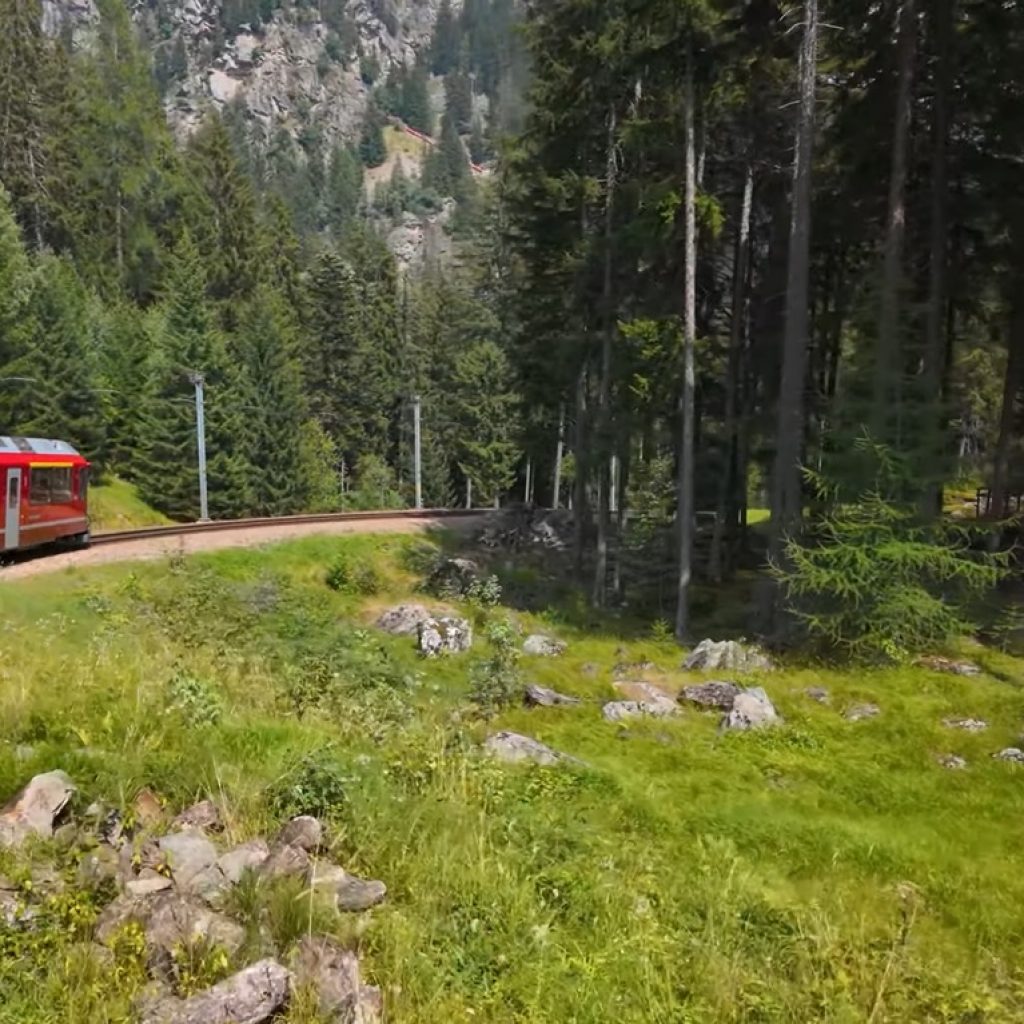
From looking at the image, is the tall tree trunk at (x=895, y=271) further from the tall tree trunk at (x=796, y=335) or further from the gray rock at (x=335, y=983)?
the gray rock at (x=335, y=983)

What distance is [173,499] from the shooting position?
38.7 m

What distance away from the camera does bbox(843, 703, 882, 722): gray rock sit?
1188 centimetres

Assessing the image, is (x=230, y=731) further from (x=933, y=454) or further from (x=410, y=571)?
(x=410, y=571)

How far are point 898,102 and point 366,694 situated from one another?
52.5 feet

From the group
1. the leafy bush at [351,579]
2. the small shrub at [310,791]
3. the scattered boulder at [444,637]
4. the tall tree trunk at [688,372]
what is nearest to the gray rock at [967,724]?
the tall tree trunk at [688,372]

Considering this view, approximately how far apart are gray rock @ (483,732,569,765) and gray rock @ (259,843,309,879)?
3291 millimetres

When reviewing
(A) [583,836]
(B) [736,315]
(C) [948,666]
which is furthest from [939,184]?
(A) [583,836]

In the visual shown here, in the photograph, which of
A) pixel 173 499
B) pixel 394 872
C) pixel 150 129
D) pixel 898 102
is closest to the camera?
pixel 394 872

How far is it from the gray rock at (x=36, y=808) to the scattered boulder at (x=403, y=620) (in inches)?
489

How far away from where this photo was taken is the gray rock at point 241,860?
4.88m

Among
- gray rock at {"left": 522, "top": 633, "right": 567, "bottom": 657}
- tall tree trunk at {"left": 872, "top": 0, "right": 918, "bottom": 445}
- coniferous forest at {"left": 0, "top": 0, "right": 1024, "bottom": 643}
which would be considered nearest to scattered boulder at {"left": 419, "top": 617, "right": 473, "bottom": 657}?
gray rock at {"left": 522, "top": 633, "right": 567, "bottom": 657}

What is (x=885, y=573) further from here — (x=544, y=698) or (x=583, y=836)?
(x=583, y=836)

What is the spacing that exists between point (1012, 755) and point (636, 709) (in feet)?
16.0

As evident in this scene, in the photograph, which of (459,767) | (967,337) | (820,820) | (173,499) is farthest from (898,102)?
(173,499)
